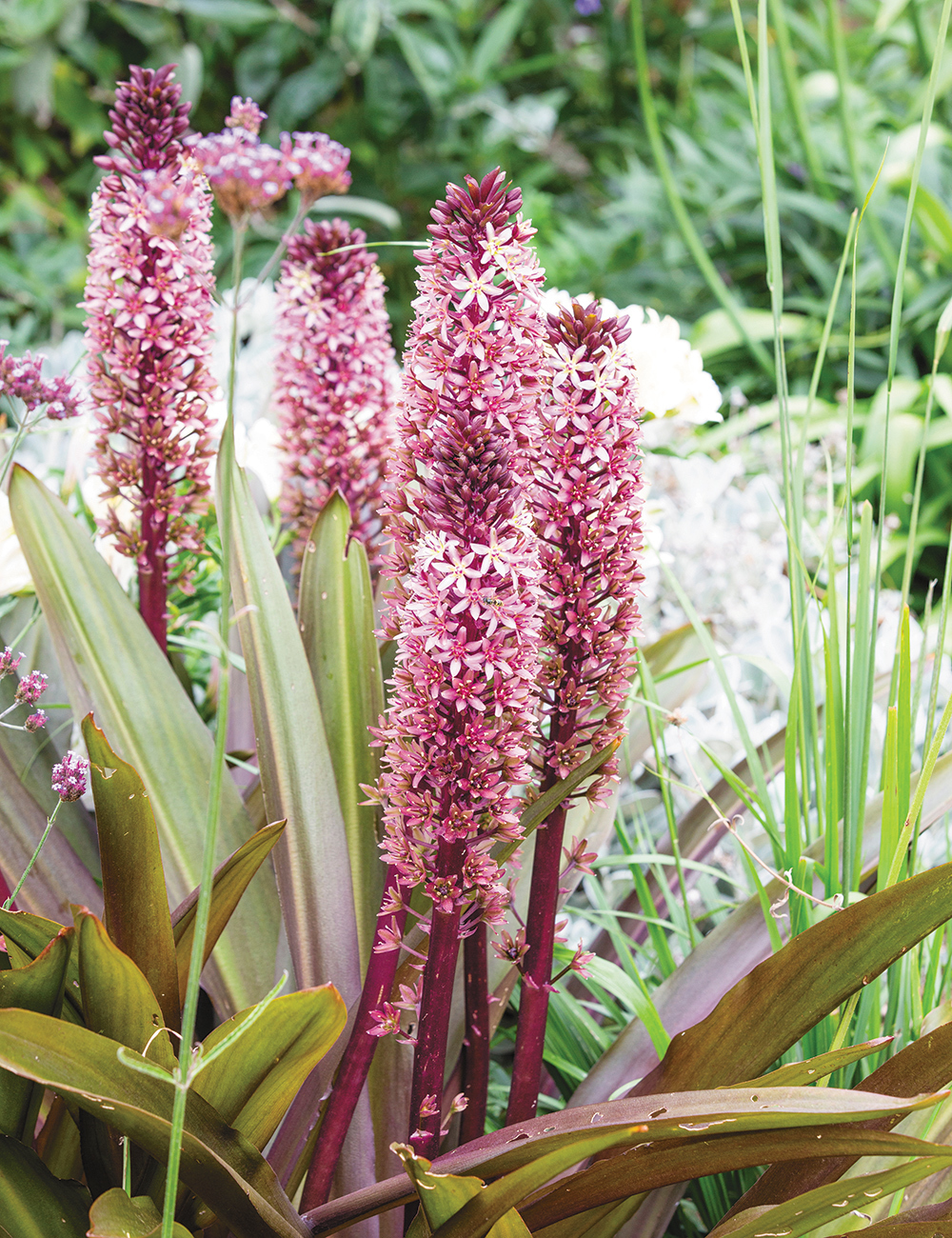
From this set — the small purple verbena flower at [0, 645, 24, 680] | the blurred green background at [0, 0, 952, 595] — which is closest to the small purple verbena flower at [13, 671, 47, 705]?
the small purple verbena flower at [0, 645, 24, 680]

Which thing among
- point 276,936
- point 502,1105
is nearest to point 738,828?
point 502,1105

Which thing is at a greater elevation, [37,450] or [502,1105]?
[37,450]

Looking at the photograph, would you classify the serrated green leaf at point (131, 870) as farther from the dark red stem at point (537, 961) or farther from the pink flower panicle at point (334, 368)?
the pink flower panicle at point (334, 368)

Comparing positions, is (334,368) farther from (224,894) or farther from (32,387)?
(224,894)

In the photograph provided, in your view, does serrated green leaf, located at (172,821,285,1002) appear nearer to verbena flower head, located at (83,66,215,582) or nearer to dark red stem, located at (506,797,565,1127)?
dark red stem, located at (506,797,565,1127)

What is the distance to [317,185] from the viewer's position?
0.59 meters

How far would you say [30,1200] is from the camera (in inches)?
21.3

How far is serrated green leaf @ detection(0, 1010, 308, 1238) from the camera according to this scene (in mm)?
465

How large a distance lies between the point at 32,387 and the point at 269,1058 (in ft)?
1.55

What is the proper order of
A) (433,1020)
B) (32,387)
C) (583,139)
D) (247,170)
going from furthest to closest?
1. (583,139)
2. (32,387)
3. (433,1020)
4. (247,170)

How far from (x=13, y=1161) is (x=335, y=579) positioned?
Result: 0.44 meters

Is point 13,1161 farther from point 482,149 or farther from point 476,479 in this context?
point 482,149

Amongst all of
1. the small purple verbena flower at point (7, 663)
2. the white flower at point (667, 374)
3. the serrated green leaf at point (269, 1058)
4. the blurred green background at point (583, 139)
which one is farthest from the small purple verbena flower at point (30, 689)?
the blurred green background at point (583, 139)

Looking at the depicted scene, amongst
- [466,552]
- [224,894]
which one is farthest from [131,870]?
[466,552]
